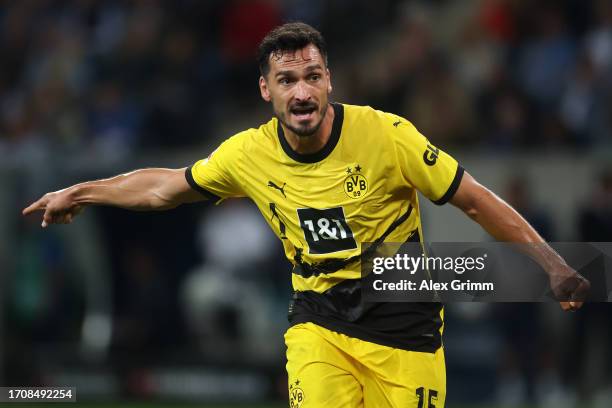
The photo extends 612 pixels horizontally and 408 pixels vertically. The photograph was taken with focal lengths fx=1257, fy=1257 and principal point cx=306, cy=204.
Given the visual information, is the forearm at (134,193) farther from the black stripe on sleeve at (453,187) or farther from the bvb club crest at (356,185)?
the black stripe on sleeve at (453,187)

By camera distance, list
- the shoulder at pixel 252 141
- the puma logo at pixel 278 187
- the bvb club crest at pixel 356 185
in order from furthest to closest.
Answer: the shoulder at pixel 252 141, the puma logo at pixel 278 187, the bvb club crest at pixel 356 185

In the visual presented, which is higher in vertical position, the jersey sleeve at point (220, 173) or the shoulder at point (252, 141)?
the shoulder at point (252, 141)

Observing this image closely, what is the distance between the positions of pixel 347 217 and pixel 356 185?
0.17m

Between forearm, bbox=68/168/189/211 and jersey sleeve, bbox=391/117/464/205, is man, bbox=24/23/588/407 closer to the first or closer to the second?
jersey sleeve, bbox=391/117/464/205

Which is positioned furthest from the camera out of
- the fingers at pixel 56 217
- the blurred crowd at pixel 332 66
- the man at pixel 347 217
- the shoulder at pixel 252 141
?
the blurred crowd at pixel 332 66

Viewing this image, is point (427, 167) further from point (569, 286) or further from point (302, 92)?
point (569, 286)

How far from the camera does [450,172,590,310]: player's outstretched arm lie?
635 centimetres

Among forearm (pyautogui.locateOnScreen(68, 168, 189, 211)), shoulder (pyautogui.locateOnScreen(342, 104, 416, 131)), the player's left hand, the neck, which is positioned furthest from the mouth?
the player's left hand

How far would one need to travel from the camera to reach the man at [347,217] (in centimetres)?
644

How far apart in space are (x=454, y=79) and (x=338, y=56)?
2.38m

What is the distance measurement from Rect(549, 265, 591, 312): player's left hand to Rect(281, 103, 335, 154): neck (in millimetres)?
1377

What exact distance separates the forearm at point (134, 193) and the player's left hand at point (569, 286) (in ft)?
7.06

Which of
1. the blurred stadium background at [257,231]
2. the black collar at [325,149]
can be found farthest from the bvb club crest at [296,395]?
the blurred stadium background at [257,231]

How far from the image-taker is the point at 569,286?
6340mm
